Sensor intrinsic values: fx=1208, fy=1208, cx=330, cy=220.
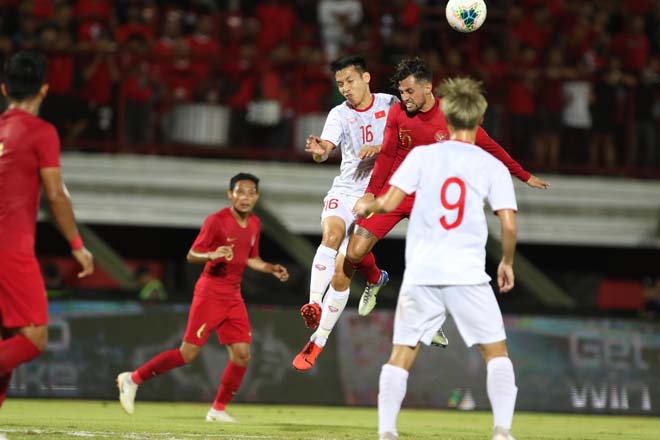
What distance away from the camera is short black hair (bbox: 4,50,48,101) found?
7.29 m

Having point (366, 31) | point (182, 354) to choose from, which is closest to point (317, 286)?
point (182, 354)

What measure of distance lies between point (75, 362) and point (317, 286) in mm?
5452

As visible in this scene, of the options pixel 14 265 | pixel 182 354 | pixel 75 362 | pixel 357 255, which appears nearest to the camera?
pixel 14 265

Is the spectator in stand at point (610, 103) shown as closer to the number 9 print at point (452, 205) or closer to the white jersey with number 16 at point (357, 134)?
the white jersey with number 16 at point (357, 134)

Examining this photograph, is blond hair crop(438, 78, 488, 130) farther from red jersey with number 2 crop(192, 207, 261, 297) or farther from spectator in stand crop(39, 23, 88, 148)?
spectator in stand crop(39, 23, 88, 148)

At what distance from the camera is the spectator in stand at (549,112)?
688 inches

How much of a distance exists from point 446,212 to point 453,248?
223 millimetres

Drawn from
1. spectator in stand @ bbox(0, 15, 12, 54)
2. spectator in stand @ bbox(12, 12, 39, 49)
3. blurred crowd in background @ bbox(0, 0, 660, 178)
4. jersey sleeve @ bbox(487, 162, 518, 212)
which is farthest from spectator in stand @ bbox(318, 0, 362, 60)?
jersey sleeve @ bbox(487, 162, 518, 212)

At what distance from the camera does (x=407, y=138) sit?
10.3 m

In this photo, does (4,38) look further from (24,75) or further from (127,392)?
(24,75)

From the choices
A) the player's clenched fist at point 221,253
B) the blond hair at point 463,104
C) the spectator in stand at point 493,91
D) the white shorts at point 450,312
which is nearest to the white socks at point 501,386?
the white shorts at point 450,312

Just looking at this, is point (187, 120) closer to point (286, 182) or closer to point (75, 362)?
point (286, 182)

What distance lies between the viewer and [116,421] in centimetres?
1124

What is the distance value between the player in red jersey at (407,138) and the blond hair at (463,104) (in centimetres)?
241
